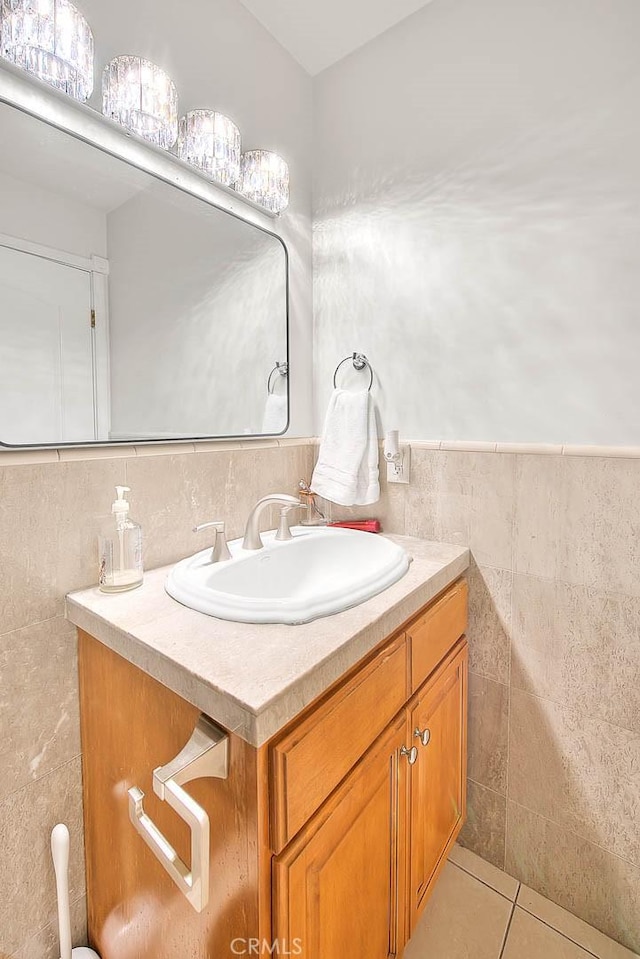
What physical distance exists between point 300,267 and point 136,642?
1.28 metres

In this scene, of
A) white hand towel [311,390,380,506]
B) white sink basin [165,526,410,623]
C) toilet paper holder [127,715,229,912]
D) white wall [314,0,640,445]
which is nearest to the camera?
toilet paper holder [127,715,229,912]

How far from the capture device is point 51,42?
86cm

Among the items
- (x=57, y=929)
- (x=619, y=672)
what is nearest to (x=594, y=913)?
(x=619, y=672)

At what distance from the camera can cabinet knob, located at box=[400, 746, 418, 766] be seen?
0.93 m

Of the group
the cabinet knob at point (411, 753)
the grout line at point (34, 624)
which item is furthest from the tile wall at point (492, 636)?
the cabinet knob at point (411, 753)

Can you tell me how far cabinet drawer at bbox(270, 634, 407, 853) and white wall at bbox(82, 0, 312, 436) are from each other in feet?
2.87

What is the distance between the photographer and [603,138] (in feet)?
3.38

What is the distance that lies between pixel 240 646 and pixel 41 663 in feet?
1.55

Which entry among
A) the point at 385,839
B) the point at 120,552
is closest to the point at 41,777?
the point at 120,552

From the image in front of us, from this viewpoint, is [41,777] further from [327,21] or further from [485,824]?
[327,21]

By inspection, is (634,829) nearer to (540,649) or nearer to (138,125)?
(540,649)

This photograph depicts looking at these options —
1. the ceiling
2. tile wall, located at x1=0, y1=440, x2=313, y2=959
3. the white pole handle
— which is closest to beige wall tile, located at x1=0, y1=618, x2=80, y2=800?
tile wall, located at x1=0, y1=440, x2=313, y2=959

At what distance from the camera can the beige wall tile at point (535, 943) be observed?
1.08 metres

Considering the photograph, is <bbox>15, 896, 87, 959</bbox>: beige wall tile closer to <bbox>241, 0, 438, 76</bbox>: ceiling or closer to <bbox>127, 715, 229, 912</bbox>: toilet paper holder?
<bbox>127, 715, 229, 912</bbox>: toilet paper holder
